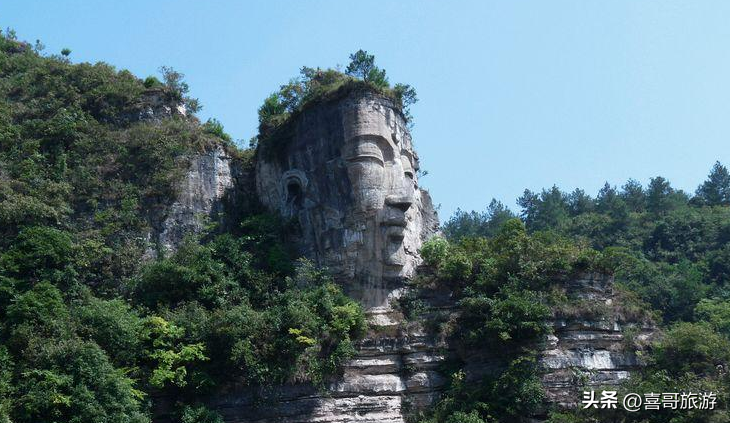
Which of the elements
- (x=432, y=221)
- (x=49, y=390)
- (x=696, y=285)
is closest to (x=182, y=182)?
(x=432, y=221)

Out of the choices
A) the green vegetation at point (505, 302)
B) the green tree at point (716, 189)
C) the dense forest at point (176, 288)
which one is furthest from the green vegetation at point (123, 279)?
the green tree at point (716, 189)

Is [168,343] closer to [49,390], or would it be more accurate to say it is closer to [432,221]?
[49,390]

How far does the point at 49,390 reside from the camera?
61.7ft

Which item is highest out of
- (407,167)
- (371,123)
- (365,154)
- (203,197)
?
(371,123)

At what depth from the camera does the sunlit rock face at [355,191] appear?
2470cm

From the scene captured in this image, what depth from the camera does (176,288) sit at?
23.9 m

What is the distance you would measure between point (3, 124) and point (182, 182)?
19.0 feet

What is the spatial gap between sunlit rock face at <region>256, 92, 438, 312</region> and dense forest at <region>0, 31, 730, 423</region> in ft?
2.12

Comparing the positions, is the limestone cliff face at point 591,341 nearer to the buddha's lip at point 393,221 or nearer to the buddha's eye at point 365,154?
the buddha's lip at point 393,221

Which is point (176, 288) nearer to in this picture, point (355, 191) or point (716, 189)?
point (355, 191)

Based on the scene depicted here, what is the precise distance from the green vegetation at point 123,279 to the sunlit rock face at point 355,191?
96cm

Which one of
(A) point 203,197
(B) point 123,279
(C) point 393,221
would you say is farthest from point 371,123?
(B) point 123,279

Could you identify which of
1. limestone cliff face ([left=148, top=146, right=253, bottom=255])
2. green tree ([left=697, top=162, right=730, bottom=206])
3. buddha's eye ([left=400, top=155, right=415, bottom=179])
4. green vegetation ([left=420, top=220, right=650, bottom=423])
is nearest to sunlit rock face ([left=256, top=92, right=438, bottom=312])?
buddha's eye ([left=400, top=155, right=415, bottom=179])

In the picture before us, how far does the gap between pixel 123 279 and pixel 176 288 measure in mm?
1789
